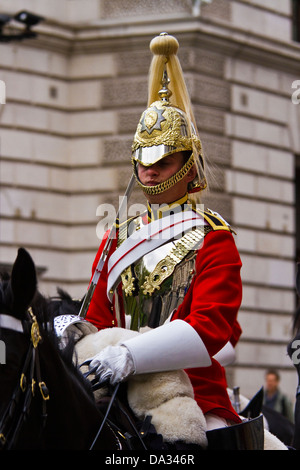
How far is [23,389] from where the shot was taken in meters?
3.50

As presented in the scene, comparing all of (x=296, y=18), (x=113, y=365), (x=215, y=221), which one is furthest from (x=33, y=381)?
(x=296, y=18)

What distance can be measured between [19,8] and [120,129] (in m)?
2.52

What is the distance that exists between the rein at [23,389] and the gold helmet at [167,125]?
153 cm

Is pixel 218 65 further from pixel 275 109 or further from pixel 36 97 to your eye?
pixel 36 97

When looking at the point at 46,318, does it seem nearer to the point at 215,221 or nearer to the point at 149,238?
the point at 149,238

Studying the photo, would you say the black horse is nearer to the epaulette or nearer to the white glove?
Result: the white glove

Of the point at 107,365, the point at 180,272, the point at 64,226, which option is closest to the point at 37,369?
the point at 107,365

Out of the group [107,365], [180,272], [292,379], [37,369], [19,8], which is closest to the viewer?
[37,369]

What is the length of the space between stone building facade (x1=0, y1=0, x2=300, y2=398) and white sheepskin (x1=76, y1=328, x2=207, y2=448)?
11.6 m

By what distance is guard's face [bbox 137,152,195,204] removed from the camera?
4977mm

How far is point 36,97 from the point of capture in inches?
659

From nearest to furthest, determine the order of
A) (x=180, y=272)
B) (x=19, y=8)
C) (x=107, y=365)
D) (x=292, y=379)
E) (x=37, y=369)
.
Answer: (x=37, y=369) < (x=107, y=365) < (x=180, y=272) < (x=19, y=8) < (x=292, y=379)

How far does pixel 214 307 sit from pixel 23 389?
1.24 meters

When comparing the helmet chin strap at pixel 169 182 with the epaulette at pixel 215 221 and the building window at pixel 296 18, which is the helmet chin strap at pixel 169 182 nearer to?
the epaulette at pixel 215 221
